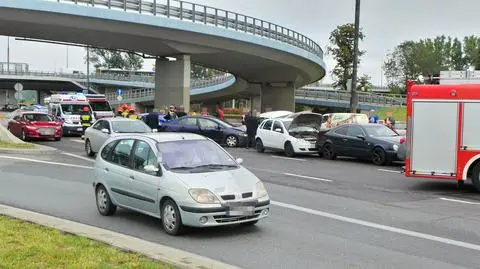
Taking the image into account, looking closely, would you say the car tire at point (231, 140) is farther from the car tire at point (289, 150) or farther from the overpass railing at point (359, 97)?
the overpass railing at point (359, 97)

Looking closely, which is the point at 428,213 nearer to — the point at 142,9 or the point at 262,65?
the point at 142,9

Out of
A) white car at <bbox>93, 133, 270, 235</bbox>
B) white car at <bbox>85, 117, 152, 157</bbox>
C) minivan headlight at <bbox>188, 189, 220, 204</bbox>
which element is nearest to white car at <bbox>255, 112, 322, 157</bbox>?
white car at <bbox>85, 117, 152, 157</bbox>

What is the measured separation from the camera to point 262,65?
49.7m

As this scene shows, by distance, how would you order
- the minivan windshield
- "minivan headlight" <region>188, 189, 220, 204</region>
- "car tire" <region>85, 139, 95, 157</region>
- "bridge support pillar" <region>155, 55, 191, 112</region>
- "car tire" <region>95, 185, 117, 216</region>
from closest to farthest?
"minivan headlight" <region>188, 189, 220, 204</region>
the minivan windshield
"car tire" <region>95, 185, 117, 216</region>
"car tire" <region>85, 139, 95, 157</region>
"bridge support pillar" <region>155, 55, 191, 112</region>

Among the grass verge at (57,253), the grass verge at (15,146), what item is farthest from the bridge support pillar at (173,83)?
the grass verge at (57,253)

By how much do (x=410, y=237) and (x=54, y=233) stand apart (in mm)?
4887

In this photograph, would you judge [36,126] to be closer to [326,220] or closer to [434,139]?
[434,139]

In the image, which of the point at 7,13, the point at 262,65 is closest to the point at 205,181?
the point at 7,13

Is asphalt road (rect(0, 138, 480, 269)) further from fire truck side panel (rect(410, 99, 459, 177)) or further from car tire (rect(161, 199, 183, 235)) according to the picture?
fire truck side panel (rect(410, 99, 459, 177))

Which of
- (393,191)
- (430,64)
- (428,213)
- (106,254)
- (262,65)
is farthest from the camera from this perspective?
(430,64)

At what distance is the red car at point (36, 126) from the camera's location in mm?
28609

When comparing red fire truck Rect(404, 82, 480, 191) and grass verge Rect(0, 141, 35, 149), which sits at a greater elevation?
red fire truck Rect(404, 82, 480, 191)

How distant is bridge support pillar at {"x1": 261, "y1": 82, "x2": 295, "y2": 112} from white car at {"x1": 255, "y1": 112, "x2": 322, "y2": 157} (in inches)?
1318

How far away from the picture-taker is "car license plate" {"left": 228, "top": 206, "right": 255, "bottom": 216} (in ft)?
27.0
